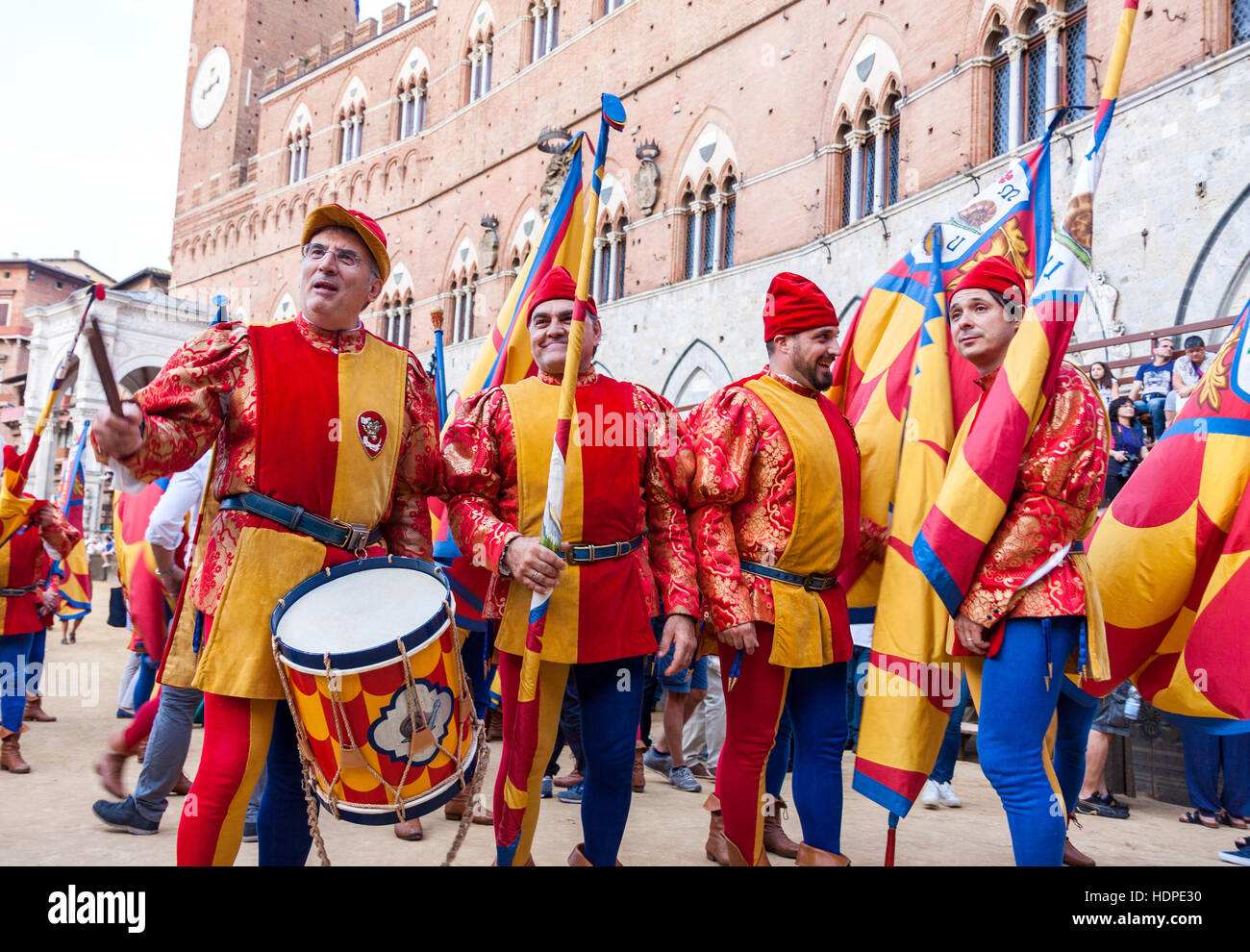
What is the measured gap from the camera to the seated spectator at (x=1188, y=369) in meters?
7.50

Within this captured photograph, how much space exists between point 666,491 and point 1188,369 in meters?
6.63

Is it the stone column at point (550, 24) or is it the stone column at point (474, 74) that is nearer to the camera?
the stone column at point (550, 24)

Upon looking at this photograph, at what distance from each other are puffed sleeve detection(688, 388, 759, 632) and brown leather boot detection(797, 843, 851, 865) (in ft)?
2.80

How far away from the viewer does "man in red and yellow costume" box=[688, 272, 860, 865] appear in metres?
3.13

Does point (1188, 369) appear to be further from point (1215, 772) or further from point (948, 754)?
point (948, 754)

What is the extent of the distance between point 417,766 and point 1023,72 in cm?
1370

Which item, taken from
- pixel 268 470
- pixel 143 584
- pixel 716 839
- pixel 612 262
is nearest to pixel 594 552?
pixel 268 470

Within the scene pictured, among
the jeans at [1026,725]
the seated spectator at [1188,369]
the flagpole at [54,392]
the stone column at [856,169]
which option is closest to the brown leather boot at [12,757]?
the flagpole at [54,392]

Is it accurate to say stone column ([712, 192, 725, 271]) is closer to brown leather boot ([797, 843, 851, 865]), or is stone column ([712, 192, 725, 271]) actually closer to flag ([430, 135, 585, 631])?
flag ([430, 135, 585, 631])

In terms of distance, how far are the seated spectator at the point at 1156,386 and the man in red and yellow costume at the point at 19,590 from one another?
8252 mm

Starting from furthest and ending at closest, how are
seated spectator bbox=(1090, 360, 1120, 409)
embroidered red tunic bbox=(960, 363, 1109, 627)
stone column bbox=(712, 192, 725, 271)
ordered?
1. stone column bbox=(712, 192, 725, 271)
2. seated spectator bbox=(1090, 360, 1120, 409)
3. embroidered red tunic bbox=(960, 363, 1109, 627)

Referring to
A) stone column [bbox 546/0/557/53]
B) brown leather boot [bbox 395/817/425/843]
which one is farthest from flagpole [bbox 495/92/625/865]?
stone column [bbox 546/0/557/53]

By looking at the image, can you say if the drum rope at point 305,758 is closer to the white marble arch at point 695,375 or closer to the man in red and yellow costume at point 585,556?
the man in red and yellow costume at point 585,556
